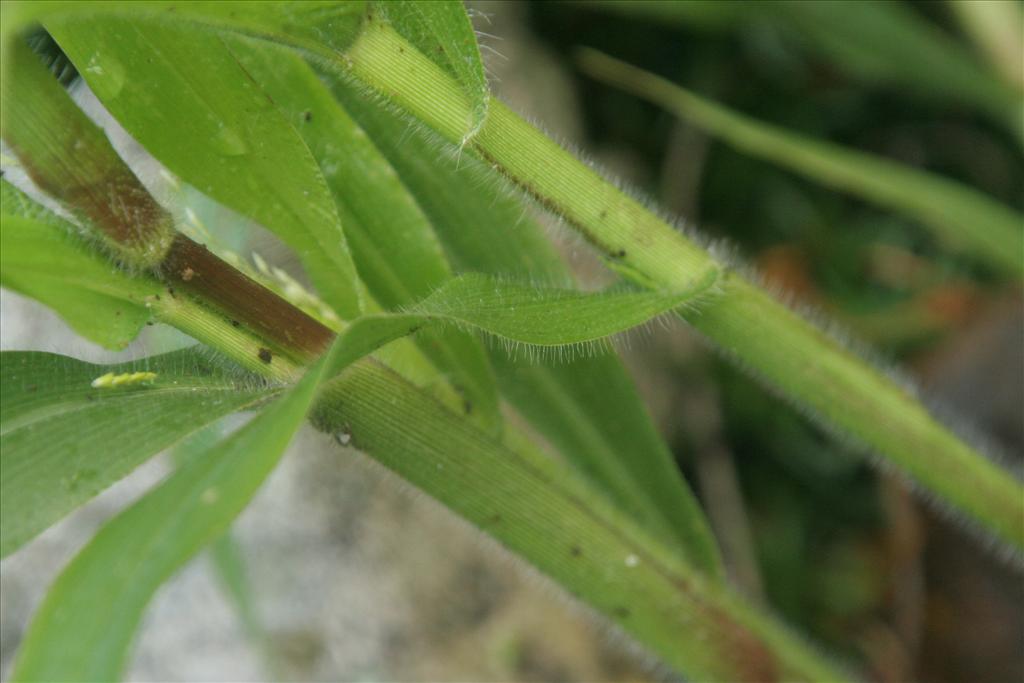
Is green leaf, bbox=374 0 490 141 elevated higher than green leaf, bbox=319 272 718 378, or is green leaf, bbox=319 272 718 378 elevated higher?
green leaf, bbox=374 0 490 141

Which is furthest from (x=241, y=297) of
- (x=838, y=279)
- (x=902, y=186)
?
(x=838, y=279)

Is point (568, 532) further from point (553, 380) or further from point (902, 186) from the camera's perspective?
point (902, 186)

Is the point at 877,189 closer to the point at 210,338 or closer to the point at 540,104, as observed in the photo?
the point at 540,104

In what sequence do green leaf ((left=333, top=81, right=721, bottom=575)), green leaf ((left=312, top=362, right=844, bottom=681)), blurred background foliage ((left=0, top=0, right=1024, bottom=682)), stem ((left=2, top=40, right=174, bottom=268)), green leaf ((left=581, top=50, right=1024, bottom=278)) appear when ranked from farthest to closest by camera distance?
blurred background foliage ((left=0, top=0, right=1024, bottom=682)), green leaf ((left=581, top=50, right=1024, bottom=278)), green leaf ((left=333, top=81, right=721, bottom=575)), green leaf ((left=312, top=362, right=844, bottom=681)), stem ((left=2, top=40, right=174, bottom=268))

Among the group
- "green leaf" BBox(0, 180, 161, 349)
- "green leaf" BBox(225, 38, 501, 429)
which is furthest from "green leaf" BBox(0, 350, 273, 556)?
"green leaf" BBox(225, 38, 501, 429)

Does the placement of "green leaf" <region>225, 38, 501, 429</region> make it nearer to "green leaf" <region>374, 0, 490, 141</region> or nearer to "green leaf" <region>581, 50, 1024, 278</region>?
"green leaf" <region>374, 0, 490, 141</region>
